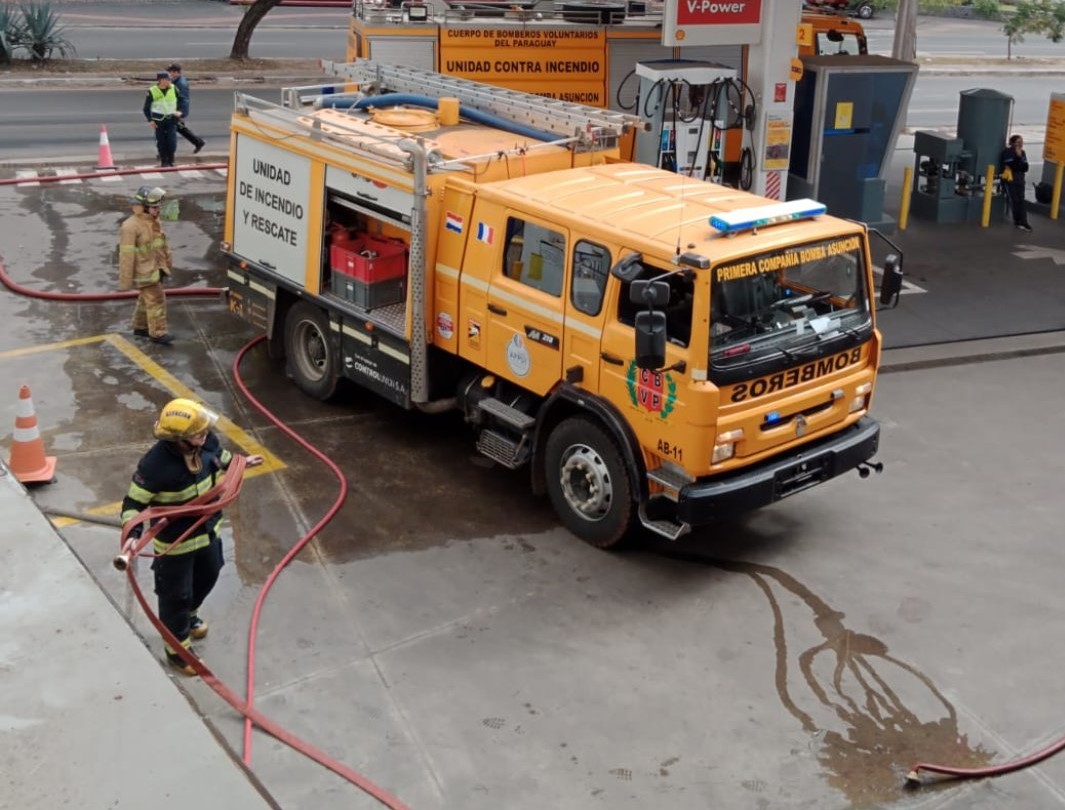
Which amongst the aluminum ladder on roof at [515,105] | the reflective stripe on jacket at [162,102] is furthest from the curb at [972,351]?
the reflective stripe on jacket at [162,102]

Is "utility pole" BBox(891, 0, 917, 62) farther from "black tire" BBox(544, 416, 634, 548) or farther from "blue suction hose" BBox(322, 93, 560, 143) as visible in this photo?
"black tire" BBox(544, 416, 634, 548)

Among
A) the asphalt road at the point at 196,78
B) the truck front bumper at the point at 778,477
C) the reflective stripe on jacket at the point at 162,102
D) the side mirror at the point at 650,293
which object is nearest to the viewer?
the side mirror at the point at 650,293

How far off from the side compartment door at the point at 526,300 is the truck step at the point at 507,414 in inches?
9.0

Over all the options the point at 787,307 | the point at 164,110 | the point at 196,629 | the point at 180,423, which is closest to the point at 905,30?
the point at 164,110

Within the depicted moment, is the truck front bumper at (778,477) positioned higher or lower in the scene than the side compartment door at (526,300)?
lower

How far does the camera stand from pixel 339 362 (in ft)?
33.9

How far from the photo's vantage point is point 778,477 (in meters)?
8.12

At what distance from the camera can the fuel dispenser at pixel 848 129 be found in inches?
661

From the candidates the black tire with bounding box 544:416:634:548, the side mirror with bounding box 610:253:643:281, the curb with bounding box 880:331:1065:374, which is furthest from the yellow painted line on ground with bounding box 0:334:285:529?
the curb with bounding box 880:331:1065:374

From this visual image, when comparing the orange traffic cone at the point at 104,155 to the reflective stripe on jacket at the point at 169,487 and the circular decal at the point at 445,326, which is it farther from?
the reflective stripe on jacket at the point at 169,487

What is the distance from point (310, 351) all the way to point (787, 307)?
14.6 ft

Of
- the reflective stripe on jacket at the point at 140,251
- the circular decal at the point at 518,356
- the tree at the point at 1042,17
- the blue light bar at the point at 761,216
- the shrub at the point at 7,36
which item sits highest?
the tree at the point at 1042,17

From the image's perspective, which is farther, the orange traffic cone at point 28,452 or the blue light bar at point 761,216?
the orange traffic cone at point 28,452

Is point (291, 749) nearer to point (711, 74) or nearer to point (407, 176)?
point (407, 176)
